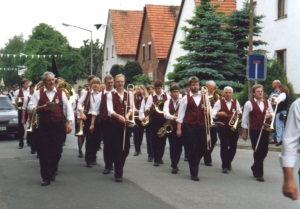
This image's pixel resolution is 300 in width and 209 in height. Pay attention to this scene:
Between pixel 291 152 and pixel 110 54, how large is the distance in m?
57.0

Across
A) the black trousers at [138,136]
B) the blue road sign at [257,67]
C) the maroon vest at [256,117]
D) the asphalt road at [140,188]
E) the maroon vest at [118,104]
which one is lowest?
the asphalt road at [140,188]

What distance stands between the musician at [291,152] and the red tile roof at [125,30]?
5322 cm

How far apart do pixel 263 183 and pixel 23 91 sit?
9254 mm

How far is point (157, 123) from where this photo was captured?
1433 cm

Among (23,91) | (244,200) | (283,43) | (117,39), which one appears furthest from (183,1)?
(244,200)

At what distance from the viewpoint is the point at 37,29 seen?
88.7m

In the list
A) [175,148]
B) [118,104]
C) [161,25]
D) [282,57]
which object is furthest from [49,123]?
[161,25]

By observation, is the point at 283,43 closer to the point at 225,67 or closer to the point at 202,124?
the point at 225,67

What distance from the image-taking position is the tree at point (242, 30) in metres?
27.1

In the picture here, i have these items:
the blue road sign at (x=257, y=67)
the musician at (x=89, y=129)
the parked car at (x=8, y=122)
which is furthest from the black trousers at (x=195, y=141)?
the parked car at (x=8, y=122)

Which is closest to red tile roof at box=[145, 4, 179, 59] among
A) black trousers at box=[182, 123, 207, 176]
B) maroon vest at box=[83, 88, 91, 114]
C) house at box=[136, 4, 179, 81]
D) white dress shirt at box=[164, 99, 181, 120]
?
house at box=[136, 4, 179, 81]

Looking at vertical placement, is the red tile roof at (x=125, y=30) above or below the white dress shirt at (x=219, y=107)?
above

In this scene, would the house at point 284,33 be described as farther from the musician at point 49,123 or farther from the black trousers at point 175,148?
the musician at point 49,123

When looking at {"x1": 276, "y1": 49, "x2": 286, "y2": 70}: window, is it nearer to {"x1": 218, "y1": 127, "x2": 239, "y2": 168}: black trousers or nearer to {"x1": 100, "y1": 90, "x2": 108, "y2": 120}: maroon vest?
{"x1": 218, "y1": 127, "x2": 239, "y2": 168}: black trousers
